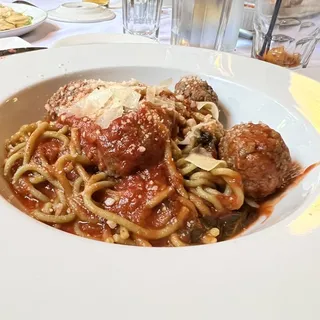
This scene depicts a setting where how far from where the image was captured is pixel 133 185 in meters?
1.93

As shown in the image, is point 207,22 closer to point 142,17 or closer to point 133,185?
point 142,17

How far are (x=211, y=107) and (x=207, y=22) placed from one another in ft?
3.67

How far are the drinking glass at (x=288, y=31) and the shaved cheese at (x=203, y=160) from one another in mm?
1592

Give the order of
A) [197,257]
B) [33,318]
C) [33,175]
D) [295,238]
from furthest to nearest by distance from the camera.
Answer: [33,175], [295,238], [197,257], [33,318]

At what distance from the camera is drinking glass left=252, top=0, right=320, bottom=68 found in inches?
131

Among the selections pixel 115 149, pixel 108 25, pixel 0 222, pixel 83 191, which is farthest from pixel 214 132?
pixel 108 25

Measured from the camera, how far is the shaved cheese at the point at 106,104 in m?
1.97

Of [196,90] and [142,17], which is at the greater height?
[196,90]

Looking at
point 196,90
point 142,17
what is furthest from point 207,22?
point 196,90

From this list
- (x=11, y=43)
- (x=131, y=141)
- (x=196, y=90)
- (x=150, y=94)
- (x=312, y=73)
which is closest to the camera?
(x=131, y=141)

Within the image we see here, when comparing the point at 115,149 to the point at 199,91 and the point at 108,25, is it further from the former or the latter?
the point at 108,25

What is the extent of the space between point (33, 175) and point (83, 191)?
310 millimetres

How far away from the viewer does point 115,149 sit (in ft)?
6.19

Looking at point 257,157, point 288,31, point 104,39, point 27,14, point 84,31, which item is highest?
point 257,157
